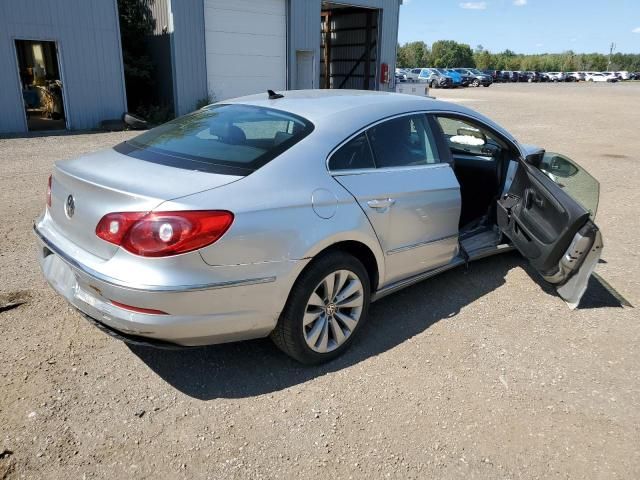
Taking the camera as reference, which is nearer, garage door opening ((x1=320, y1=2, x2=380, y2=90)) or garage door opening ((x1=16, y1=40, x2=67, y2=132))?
garage door opening ((x1=16, y1=40, x2=67, y2=132))

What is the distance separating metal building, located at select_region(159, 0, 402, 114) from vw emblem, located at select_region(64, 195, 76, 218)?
14.1m

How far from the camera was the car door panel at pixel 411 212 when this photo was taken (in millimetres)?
3279

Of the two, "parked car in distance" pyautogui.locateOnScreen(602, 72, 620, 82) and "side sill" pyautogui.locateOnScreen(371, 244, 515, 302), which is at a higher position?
"parked car in distance" pyautogui.locateOnScreen(602, 72, 620, 82)

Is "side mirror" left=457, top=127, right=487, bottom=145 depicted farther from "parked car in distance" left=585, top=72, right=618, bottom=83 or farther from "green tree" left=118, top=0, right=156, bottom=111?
"parked car in distance" left=585, top=72, right=618, bottom=83

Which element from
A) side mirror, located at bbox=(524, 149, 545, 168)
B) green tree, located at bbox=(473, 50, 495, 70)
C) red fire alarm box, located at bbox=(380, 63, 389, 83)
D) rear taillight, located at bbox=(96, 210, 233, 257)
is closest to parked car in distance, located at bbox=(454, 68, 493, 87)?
red fire alarm box, located at bbox=(380, 63, 389, 83)

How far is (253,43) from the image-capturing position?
17.4 meters

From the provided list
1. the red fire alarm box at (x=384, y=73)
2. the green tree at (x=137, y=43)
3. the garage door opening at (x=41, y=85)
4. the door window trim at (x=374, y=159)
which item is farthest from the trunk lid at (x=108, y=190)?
the red fire alarm box at (x=384, y=73)

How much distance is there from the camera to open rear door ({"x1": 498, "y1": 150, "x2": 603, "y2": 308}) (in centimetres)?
367

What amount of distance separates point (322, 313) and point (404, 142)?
138 cm

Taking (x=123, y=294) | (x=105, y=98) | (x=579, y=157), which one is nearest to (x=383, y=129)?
(x=123, y=294)

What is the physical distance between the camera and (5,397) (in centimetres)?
281

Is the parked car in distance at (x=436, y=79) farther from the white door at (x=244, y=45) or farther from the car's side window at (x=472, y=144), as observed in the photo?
the car's side window at (x=472, y=144)

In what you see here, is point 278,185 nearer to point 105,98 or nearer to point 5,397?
point 5,397

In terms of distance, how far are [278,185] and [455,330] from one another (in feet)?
5.79
